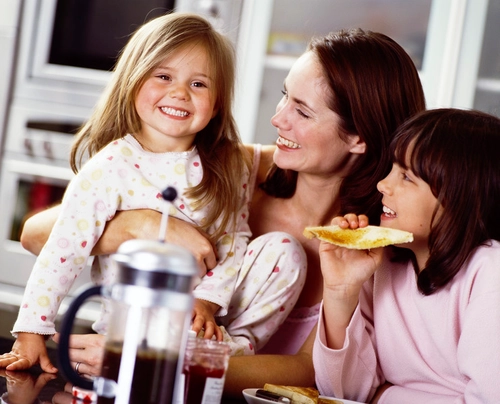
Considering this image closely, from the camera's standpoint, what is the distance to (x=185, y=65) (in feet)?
6.13

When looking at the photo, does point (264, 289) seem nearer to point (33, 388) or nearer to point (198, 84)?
point (198, 84)

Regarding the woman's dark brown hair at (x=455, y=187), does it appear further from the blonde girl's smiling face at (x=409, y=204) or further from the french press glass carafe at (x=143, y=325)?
the french press glass carafe at (x=143, y=325)

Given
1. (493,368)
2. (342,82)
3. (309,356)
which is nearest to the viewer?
(493,368)

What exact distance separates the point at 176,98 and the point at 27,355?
691 mm

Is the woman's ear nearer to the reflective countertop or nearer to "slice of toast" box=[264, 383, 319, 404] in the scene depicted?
"slice of toast" box=[264, 383, 319, 404]

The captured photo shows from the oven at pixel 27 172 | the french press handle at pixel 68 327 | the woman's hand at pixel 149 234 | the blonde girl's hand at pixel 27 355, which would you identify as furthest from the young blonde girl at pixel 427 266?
the oven at pixel 27 172

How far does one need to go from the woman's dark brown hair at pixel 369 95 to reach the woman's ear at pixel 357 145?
0.01 m

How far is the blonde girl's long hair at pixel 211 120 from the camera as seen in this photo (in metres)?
1.86

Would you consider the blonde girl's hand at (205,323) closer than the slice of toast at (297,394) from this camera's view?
No

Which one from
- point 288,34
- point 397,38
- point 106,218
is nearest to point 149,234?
point 106,218

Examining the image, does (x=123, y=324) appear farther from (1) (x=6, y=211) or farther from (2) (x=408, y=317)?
(1) (x=6, y=211)

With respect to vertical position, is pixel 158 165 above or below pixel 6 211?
above

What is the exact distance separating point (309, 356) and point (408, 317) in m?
0.25

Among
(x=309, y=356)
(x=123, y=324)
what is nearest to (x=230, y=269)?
(x=309, y=356)
